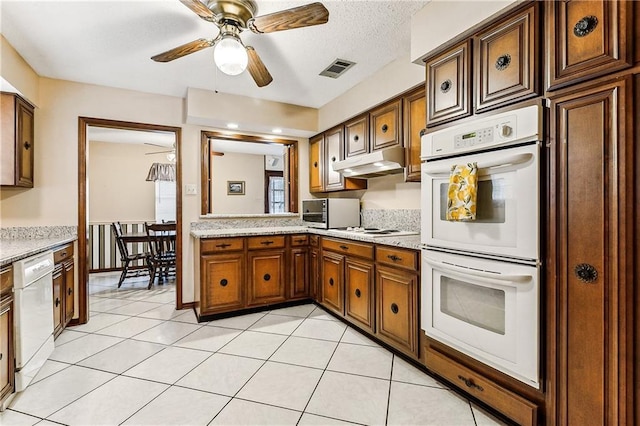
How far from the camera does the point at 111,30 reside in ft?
7.16

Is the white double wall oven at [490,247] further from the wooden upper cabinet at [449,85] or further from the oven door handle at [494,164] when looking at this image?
the wooden upper cabinet at [449,85]

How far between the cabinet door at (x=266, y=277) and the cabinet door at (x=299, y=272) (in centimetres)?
12

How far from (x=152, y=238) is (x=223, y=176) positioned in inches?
83.0

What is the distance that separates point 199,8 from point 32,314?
2.14 meters

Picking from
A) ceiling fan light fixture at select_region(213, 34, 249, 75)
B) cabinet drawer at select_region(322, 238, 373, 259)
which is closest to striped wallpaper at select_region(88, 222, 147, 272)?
cabinet drawer at select_region(322, 238, 373, 259)

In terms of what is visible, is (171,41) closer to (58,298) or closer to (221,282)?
(221,282)

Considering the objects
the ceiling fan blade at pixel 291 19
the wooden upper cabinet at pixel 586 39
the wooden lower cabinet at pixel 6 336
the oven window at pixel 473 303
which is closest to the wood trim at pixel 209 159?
the wooden lower cabinet at pixel 6 336

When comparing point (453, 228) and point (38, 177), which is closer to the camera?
point (453, 228)

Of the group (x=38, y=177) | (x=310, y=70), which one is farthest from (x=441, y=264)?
(x=38, y=177)

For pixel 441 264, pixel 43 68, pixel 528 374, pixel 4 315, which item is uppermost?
pixel 43 68

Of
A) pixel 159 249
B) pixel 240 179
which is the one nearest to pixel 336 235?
pixel 159 249

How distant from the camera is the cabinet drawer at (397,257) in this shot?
6.90 ft

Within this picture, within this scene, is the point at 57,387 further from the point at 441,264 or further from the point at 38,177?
the point at 441,264

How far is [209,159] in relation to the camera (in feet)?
11.9
